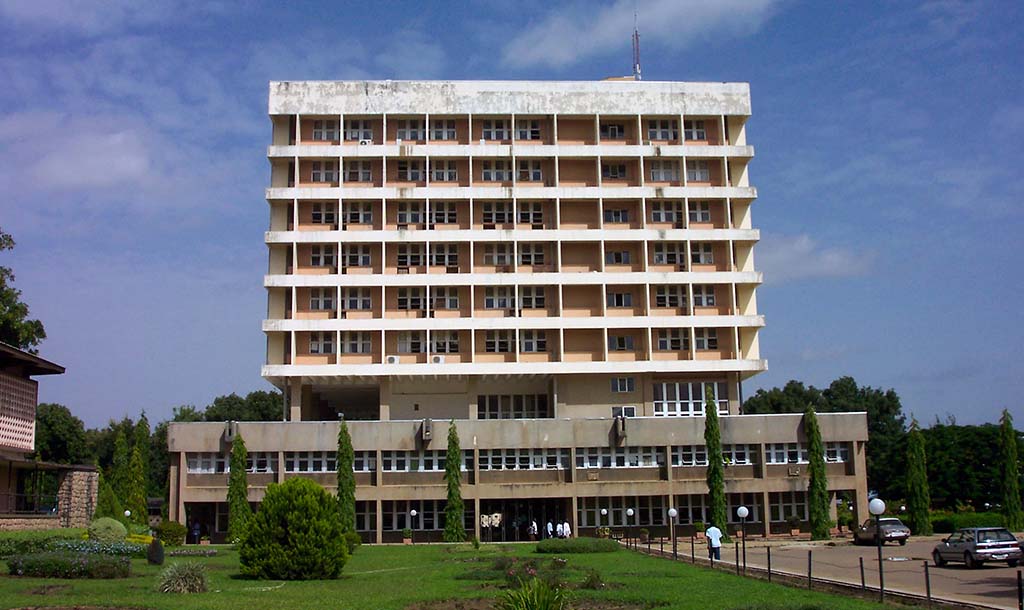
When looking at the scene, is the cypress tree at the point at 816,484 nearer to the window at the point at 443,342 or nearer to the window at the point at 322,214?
the window at the point at 443,342

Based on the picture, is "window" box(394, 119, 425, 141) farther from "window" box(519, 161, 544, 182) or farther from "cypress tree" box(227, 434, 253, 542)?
"cypress tree" box(227, 434, 253, 542)

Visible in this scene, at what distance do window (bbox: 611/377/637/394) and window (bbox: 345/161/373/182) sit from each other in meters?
21.2

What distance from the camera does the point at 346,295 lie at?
6694cm

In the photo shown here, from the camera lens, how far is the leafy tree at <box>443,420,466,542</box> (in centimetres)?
5931

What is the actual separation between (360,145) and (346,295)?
32.9 feet

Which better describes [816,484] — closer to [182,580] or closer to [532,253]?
[532,253]

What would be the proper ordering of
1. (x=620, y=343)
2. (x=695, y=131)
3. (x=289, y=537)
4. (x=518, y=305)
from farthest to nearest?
1. (x=695, y=131)
2. (x=620, y=343)
3. (x=518, y=305)
4. (x=289, y=537)

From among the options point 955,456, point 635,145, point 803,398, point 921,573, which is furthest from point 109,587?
point 803,398

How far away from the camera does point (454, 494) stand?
60.2 meters

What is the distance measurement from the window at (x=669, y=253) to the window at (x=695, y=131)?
7.87m

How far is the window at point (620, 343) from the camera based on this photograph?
67875mm

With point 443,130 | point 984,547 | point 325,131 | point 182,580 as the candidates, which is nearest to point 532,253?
point 443,130

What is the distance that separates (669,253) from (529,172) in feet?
35.9

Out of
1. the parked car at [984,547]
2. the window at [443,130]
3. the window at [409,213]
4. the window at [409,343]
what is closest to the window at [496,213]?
Answer: the window at [409,213]
